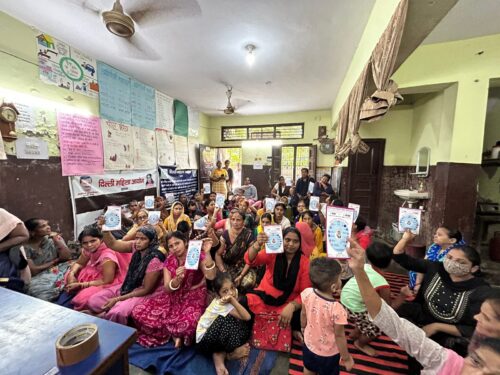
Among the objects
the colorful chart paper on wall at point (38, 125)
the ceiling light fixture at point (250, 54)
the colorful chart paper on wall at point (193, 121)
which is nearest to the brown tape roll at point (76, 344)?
the colorful chart paper on wall at point (38, 125)

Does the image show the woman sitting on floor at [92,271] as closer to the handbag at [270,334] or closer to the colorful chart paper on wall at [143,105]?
the handbag at [270,334]

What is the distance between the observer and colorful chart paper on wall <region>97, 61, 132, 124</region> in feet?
12.0

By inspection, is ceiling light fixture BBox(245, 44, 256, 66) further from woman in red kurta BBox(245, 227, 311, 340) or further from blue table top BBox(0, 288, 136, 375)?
blue table top BBox(0, 288, 136, 375)

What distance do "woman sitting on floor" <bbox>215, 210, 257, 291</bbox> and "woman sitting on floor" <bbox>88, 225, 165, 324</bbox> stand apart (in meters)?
0.65

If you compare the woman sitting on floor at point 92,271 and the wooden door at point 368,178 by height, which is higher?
the wooden door at point 368,178

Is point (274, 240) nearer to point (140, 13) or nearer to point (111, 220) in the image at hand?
point (111, 220)

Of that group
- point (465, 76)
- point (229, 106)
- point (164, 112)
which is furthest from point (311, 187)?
point (164, 112)

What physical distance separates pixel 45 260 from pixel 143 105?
3.29 m

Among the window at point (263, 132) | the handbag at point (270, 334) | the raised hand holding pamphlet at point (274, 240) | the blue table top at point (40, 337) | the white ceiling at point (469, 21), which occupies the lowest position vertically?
the handbag at point (270, 334)

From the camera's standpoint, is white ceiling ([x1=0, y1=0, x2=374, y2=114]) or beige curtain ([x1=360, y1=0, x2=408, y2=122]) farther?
white ceiling ([x1=0, y1=0, x2=374, y2=114])

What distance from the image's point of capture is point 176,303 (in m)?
1.92

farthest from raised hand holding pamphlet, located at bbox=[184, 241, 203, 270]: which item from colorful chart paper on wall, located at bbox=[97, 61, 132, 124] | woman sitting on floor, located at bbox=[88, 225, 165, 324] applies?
colorful chart paper on wall, located at bbox=[97, 61, 132, 124]

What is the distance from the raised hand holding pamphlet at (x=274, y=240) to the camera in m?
1.77

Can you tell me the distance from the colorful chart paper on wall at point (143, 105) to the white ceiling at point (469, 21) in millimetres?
4848
